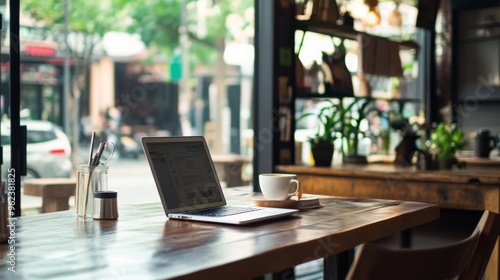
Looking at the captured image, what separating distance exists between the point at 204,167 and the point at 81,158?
1074 cm

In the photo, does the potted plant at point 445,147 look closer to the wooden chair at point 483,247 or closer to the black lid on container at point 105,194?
the wooden chair at point 483,247

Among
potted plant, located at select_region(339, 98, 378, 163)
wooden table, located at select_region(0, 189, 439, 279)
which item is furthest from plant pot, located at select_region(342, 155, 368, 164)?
wooden table, located at select_region(0, 189, 439, 279)

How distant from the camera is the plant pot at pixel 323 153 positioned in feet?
12.9

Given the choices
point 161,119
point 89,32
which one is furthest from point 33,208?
point 161,119

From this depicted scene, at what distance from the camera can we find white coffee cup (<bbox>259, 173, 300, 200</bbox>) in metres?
2.26

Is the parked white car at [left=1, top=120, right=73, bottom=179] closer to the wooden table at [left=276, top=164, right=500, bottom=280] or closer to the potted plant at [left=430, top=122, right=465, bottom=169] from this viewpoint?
the wooden table at [left=276, top=164, right=500, bottom=280]

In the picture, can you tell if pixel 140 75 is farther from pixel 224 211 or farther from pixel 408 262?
pixel 408 262

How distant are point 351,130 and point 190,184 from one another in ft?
7.28

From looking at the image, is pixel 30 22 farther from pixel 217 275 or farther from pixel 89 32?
pixel 217 275

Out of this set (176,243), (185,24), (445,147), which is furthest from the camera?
(185,24)

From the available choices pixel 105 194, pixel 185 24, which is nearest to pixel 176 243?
pixel 105 194

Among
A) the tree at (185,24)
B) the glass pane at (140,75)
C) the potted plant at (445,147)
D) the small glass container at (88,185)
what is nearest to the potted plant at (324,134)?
the potted plant at (445,147)

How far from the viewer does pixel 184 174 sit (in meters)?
2.12

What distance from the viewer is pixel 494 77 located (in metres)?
6.53
